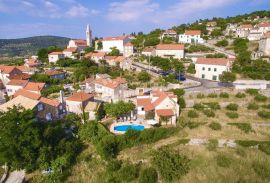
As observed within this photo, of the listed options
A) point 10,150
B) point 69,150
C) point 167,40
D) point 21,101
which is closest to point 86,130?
point 69,150

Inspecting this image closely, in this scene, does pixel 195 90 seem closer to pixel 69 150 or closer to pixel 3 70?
pixel 69 150

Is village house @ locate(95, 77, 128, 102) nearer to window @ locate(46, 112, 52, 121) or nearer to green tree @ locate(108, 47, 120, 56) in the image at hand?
window @ locate(46, 112, 52, 121)

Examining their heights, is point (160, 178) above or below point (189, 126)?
below

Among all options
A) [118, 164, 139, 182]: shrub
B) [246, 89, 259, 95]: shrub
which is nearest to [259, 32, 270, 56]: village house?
[246, 89, 259, 95]: shrub

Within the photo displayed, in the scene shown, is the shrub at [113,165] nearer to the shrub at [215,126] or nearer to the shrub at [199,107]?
the shrub at [215,126]

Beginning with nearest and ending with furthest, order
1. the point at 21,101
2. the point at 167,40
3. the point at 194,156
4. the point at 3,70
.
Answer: the point at 194,156 < the point at 21,101 < the point at 3,70 < the point at 167,40

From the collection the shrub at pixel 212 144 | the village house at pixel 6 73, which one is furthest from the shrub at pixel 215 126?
the village house at pixel 6 73

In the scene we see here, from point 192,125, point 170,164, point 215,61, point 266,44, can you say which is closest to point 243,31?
point 266,44
